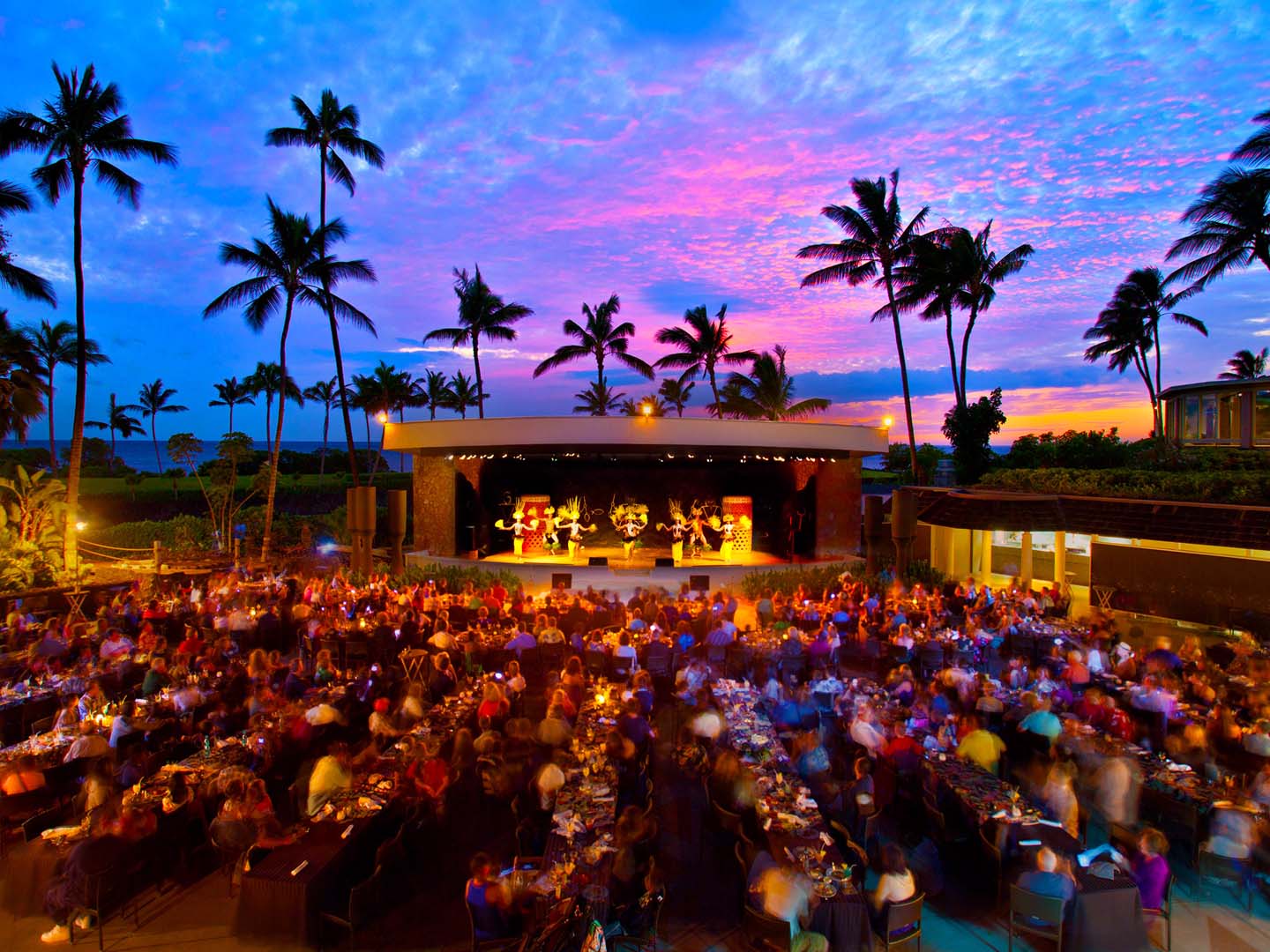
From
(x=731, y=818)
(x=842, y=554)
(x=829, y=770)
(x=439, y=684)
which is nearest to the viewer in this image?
(x=731, y=818)

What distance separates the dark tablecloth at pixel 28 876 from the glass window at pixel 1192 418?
86.3ft

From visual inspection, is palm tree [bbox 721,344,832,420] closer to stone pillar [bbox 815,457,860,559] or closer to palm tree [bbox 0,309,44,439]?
stone pillar [bbox 815,457,860,559]

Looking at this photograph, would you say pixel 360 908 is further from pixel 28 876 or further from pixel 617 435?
pixel 617 435

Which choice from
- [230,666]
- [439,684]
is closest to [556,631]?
[439,684]


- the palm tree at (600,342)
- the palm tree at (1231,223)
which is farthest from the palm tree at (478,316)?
the palm tree at (1231,223)

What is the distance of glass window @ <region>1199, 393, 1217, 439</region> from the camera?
19.4 metres

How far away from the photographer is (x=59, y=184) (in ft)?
55.4

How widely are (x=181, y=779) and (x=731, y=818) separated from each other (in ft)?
16.9

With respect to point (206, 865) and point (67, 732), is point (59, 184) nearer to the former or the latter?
point (67, 732)

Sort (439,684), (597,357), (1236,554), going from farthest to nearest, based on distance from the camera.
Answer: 1. (597,357)
2. (1236,554)
3. (439,684)

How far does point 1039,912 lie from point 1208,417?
2084 cm

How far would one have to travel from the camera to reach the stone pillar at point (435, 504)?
72.4 feet

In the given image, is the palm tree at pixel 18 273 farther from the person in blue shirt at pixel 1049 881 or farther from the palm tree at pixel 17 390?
the person in blue shirt at pixel 1049 881

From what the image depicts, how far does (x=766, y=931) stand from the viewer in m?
4.76
